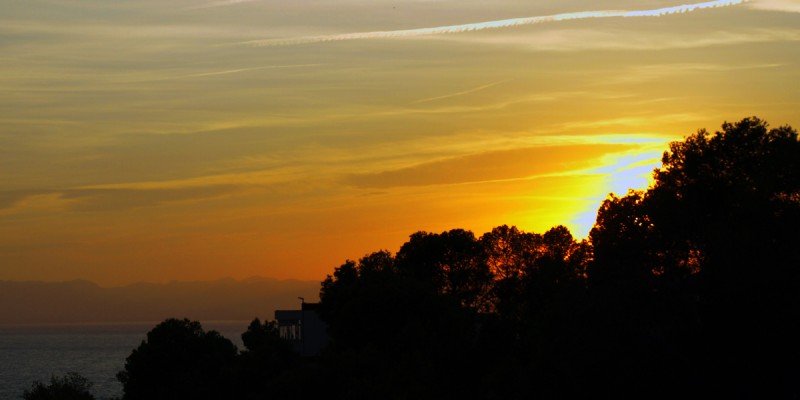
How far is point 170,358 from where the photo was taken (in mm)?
112000

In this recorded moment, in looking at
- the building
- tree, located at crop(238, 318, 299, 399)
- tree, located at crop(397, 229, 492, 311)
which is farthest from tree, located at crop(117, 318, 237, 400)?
tree, located at crop(397, 229, 492, 311)

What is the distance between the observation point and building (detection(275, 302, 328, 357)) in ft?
416

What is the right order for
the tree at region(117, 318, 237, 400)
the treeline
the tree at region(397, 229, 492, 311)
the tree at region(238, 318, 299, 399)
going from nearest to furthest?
the treeline → the tree at region(238, 318, 299, 399) → the tree at region(117, 318, 237, 400) → the tree at region(397, 229, 492, 311)

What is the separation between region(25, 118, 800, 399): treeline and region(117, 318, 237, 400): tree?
3.03 ft

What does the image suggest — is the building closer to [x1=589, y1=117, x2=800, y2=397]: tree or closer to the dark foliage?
the dark foliage

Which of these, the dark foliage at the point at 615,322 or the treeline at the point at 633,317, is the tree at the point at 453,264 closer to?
the dark foliage at the point at 615,322

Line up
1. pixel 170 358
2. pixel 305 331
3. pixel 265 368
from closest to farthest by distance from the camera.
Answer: pixel 265 368 → pixel 170 358 → pixel 305 331

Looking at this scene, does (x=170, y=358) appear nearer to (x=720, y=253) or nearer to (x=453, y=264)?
(x=453, y=264)

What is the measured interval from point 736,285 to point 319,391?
83.4 feet

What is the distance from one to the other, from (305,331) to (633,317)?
3060 inches

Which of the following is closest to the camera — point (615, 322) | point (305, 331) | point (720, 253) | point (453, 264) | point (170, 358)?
point (615, 322)

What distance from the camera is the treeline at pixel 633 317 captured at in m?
53.8

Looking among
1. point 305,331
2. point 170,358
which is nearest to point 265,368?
point 170,358

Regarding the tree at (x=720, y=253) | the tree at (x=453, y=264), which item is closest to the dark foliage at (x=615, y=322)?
the tree at (x=720, y=253)
